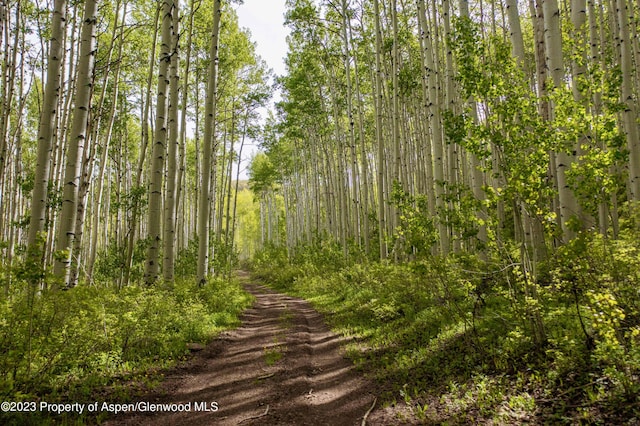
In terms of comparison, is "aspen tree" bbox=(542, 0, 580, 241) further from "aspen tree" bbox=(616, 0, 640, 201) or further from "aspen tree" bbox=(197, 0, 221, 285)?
"aspen tree" bbox=(197, 0, 221, 285)

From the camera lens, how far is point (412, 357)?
5129 mm

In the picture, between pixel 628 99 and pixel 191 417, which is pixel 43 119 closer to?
pixel 191 417

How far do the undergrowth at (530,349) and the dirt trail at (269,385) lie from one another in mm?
455

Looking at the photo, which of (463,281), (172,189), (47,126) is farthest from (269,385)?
(172,189)

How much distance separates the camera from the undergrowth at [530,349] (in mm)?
2984

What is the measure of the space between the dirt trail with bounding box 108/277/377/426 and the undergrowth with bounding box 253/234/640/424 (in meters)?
0.45

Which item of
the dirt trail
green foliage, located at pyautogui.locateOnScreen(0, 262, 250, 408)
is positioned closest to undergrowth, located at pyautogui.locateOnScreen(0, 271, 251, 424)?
green foliage, located at pyautogui.locateOnScreen(0, 262, 250, 408)

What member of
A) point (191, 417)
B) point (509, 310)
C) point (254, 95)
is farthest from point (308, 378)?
point (254, 95)

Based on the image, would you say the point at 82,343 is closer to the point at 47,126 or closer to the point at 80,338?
the point at 80,338

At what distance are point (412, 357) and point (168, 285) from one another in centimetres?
572

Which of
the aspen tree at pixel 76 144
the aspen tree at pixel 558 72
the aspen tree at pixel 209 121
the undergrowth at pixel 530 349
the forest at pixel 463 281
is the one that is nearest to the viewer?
the undergrowth at pixel 530 349

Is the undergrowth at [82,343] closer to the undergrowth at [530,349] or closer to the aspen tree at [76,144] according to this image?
the aspen tree at [76,144]

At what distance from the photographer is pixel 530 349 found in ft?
13.4

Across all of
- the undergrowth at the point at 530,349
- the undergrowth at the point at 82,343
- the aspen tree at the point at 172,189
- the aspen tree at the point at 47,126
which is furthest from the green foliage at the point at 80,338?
the undergrowth at the point at 530,349
